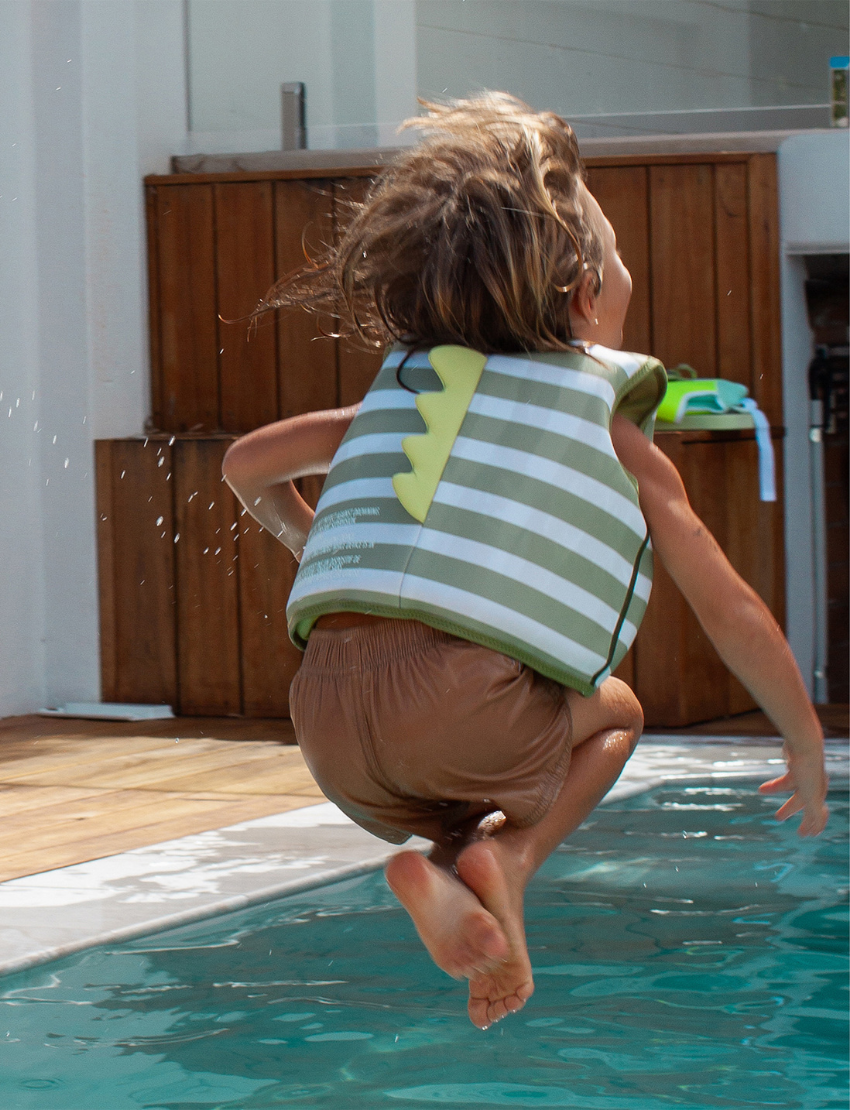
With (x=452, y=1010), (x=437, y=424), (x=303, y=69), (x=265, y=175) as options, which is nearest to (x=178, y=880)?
(x=452, y=1010)

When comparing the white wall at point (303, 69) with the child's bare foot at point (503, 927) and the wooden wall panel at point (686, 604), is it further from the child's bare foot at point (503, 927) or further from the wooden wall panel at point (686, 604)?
the child's bare foot at point (503, 927)

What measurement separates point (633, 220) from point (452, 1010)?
3.71m

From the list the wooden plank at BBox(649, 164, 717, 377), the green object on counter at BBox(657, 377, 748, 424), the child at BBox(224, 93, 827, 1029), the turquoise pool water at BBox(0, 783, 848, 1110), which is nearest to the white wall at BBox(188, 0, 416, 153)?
the wooden plank at BBox(649, 164, 717, 377)

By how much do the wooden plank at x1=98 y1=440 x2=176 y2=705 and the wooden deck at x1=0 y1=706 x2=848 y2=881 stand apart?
0.85 ft

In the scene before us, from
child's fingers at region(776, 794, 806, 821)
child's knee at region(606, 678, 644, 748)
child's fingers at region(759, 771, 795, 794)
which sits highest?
child's knee at region(606, 678, 644, 748)

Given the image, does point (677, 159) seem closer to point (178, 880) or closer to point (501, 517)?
point (178, 880)

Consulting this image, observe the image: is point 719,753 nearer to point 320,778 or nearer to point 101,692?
point 101,692

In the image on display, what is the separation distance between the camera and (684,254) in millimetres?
5719

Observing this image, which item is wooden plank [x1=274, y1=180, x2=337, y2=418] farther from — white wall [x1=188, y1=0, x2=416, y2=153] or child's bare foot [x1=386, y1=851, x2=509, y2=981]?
child's bare foot [x1=386, y1=851, x2=509, y2=981]

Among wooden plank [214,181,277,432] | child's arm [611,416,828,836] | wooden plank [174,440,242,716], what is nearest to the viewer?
child's arm [611,416,828,836]

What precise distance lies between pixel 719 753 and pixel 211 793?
1.61 m

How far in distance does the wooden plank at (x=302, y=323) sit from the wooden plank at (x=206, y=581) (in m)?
0.47

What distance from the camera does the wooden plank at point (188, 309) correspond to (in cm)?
625

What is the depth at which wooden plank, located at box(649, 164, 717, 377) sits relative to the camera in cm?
571
